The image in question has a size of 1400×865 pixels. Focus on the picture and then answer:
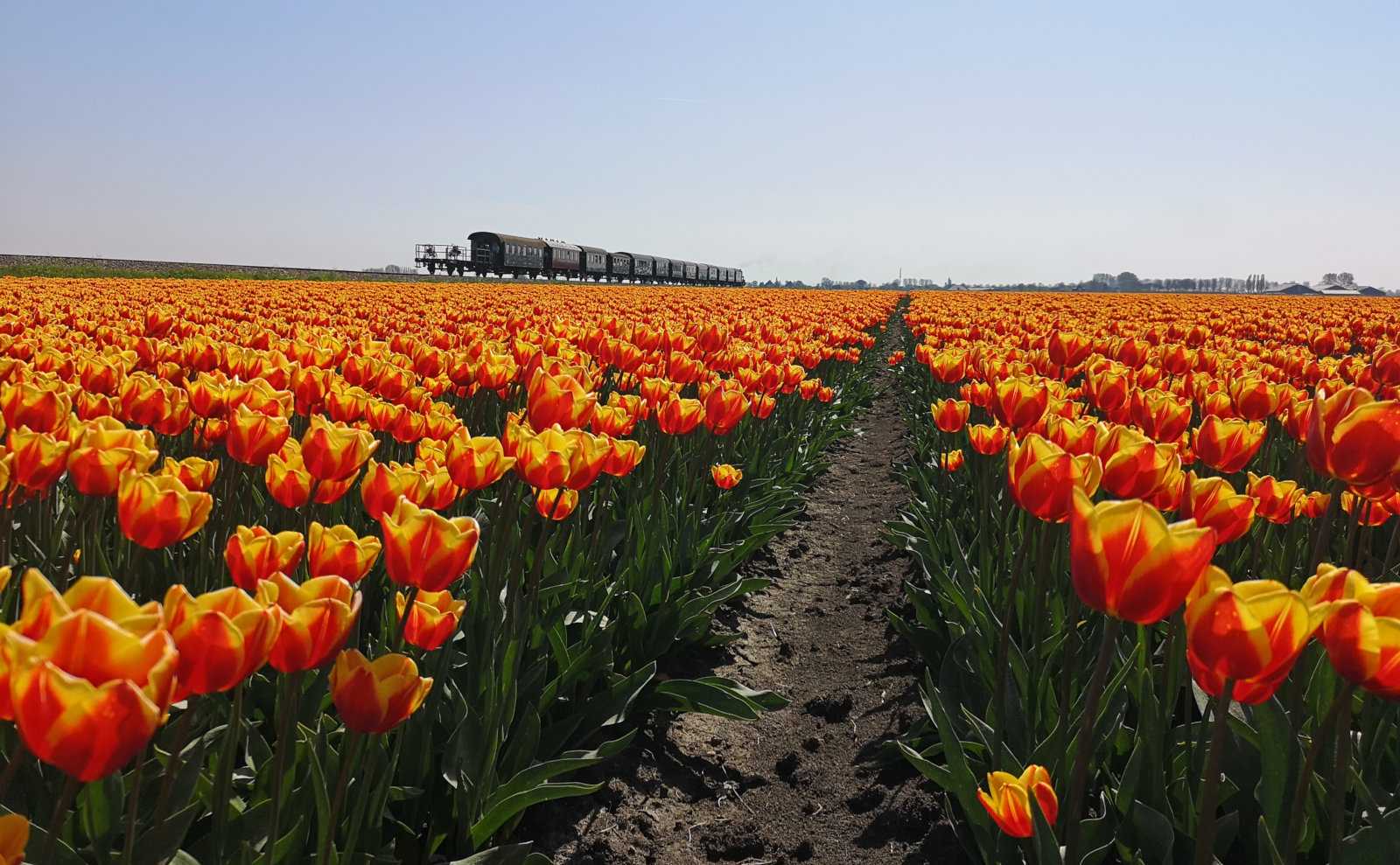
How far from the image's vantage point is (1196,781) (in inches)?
98.5

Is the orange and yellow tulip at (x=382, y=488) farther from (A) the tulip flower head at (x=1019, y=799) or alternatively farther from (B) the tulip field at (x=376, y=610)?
(A) the tulip flower head at (x=1019, y=799)

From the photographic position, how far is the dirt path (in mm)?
3221

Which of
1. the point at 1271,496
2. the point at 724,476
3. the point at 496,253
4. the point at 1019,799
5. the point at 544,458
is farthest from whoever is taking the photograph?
the point at 496,253

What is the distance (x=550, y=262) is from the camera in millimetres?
59812

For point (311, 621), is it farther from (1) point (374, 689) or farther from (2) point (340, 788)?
(2) point (340, 788)

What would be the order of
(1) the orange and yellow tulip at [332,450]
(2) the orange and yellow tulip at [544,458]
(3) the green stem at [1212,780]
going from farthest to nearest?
(2) the orange and yellow tulip at [544,458]
(1) the orange and yellow tulip at [332,450]
(3) the green stem at [1212,780]

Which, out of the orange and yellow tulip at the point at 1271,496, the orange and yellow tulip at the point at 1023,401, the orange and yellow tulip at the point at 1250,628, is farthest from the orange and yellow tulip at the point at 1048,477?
the orange and yellow tulip at the point at 1023,401

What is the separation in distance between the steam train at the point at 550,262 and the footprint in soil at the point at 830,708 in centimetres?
5169

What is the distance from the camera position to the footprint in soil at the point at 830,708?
4.32 meters

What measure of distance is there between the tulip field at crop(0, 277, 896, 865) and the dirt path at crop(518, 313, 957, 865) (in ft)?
0.73

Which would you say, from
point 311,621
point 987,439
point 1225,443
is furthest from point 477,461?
point 987,439

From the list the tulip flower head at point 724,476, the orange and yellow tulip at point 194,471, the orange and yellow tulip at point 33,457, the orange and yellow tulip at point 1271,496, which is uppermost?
the orange and yellow tulip at point 33,457

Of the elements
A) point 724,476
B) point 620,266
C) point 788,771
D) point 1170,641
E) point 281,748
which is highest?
point 620,266

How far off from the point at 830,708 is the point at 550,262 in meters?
57.7
